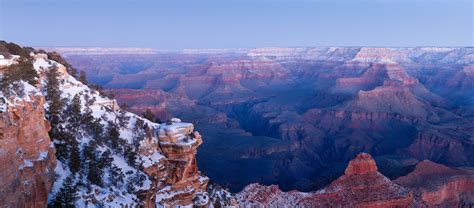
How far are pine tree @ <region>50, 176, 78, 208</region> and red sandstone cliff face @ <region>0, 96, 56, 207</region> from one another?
2.07 ft

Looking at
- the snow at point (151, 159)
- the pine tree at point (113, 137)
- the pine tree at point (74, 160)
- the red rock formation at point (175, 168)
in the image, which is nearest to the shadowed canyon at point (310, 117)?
the red rock formation at point (175, 168)

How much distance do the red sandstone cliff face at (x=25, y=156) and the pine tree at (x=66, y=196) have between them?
63cm

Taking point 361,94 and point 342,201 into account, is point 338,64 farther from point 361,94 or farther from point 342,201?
point 342,201

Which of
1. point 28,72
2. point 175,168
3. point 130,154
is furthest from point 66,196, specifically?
point 175,168

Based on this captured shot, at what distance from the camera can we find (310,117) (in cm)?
10925

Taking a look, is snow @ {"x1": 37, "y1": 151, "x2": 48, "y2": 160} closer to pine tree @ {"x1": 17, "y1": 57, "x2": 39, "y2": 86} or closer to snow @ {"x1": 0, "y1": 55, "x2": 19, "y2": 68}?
pine tree @ {"x1": 17, "y1": 57, "x2": 39, "y2": 86}

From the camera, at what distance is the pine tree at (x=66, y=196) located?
16.8 metres

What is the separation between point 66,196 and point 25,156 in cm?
269

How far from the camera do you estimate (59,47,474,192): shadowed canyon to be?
230 feet

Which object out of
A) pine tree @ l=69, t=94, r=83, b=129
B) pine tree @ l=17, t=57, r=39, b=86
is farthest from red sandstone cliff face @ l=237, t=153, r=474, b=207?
pine tree @ l=17, t=57, r=39, b=86

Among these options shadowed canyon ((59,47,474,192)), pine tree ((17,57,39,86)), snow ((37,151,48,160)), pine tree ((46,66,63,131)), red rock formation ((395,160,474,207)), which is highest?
pine tree ((17,57,39,86))

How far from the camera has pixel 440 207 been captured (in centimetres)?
3934

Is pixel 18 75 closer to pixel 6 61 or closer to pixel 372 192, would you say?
pixel 6 61

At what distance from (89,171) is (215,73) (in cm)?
15717
